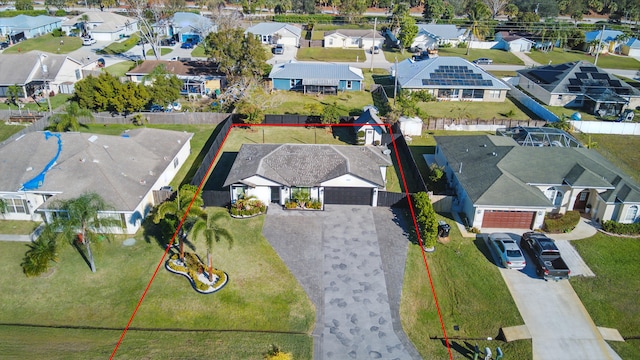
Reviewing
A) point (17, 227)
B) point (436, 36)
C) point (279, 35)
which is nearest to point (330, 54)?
point (279, 35)

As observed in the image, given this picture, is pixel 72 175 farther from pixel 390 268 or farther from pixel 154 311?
pixel 390 268

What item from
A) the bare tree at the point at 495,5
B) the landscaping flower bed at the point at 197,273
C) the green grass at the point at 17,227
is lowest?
the landscaping flower bed at the point at 197,273

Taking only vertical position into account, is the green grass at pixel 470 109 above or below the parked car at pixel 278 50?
below

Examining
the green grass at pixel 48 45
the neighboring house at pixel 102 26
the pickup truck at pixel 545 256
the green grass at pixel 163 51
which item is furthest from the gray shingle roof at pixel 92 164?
the neighboring house at pixel 102 26

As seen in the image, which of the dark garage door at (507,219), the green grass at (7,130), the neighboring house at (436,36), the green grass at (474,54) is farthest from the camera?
the neighboring house at (436,36)

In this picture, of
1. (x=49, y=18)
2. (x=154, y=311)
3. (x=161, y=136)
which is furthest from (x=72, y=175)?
(x=49, y=18)

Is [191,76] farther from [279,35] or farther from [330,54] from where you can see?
[279,35]

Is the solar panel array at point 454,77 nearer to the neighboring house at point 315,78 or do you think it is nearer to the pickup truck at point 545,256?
the neighboring house at point 315,78

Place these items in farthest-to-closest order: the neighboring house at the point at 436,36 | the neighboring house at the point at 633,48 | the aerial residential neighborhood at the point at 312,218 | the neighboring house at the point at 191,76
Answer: the neighboring house at the point at 436,36
the neighboring house at the point at 633,48
the neighboring house at the point at 191,76
the aerial residential neighborhood at the point at 312,218
